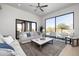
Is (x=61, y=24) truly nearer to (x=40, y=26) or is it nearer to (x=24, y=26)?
(x=40, y=26)

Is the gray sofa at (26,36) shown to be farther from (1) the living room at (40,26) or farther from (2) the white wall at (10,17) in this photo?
(2) the white wall at (10,17)

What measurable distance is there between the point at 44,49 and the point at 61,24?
72cm

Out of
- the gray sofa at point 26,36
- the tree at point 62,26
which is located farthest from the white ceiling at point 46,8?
the gray sofa at point 26,36

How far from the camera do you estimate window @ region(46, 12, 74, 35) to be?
1812mm

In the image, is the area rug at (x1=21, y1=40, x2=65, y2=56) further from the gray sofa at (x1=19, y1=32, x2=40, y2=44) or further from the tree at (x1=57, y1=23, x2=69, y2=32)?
the tree at (x1=57, y1=23, x2=69, y2=32)

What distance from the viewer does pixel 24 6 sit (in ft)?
5.95

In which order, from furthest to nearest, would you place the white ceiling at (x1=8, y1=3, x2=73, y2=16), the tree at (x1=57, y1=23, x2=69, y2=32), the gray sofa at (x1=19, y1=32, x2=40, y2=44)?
the gray sofa at (x1=19, y1=32, x2=40, y2=44), the tree at (x1=57, y1=23, x2=69, y2=32), the white ceiling at (x1=8, y1=3, x2=73, y2=16)

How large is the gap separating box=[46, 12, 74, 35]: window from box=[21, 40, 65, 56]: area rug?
0.30m

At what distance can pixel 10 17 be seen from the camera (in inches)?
74.2

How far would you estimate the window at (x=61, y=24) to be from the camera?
5.95 ft

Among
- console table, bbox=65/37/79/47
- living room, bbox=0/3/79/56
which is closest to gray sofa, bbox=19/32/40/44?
living room, bbox=0/3/79/56

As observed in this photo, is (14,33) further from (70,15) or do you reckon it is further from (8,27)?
(70,15)

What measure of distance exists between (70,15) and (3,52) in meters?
1.53

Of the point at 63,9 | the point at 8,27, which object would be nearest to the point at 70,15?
the point at 63,9
